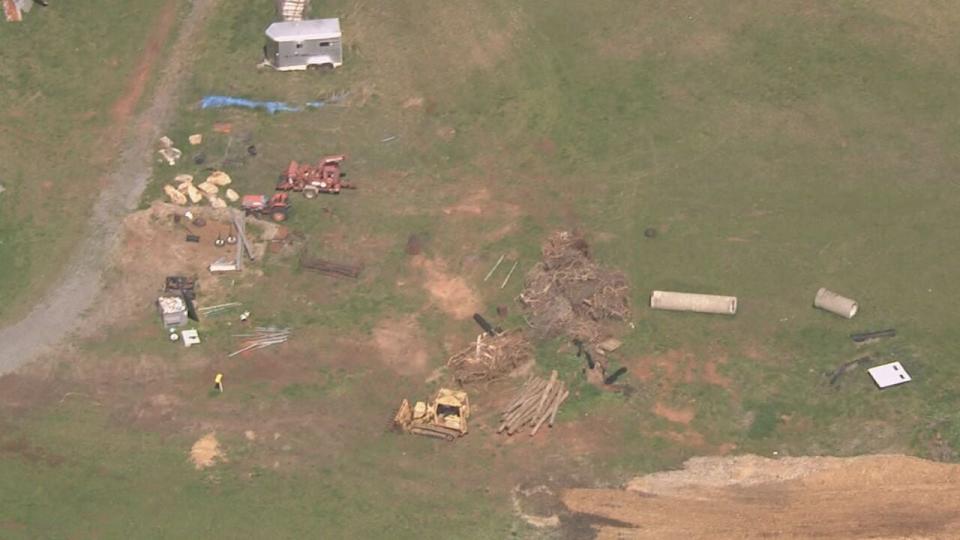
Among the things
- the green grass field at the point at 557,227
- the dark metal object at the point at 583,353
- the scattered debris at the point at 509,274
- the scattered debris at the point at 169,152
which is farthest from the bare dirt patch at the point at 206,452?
the scattered debris at the point at 169,152

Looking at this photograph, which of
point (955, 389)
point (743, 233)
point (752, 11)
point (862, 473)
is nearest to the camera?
point (862, 473)

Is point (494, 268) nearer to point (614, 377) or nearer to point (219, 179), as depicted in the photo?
point (614, 377)

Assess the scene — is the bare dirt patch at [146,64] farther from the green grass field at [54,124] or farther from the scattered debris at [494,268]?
the scattered debris at [494,268]

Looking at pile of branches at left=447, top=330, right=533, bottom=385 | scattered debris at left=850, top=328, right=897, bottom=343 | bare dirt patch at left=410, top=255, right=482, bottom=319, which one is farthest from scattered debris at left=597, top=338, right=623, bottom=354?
scattered debris at left=850, top=328, right=897, bottom=343

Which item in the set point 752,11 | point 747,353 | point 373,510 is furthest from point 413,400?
point 752,11

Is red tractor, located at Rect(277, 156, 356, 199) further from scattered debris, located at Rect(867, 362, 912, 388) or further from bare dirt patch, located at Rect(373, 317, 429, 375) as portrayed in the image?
scattered debris, located at Rect(867, 362, 912, 388)

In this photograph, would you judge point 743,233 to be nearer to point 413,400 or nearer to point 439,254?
point 439,254
